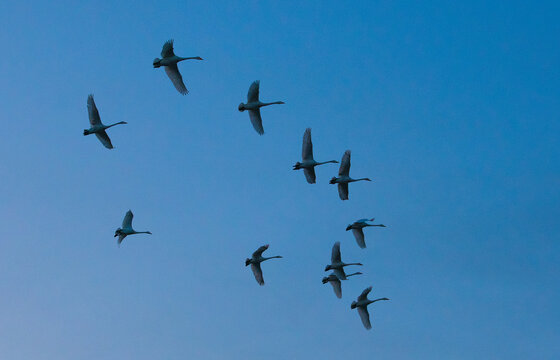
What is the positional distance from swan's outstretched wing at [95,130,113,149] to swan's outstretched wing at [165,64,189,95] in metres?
6.15

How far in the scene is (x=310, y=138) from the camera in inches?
3354

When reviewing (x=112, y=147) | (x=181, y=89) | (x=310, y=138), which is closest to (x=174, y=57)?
(x=181, y=89)

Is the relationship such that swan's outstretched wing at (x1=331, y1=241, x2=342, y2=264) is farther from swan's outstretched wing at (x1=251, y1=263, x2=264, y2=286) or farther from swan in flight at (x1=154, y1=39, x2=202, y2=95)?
swan in flight at (x1=154, y1=39, x2=202, y2=95)

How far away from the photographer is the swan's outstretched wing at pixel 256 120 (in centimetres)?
8019

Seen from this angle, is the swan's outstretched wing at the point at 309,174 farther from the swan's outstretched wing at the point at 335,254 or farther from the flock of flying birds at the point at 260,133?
the swan's outstretched wing at the point at 335,254

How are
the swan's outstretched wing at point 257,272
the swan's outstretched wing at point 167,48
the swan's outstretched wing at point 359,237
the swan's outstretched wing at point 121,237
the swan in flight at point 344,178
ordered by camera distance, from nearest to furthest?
the swan's outstretched wing at point 167,48
the swan's outstretched wing at point 121,237
the swan's outstretched wing at point 257,272
the swan in flight at point 344,178
the swan's outstretched wing at point 359,237

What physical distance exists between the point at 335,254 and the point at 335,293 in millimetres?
3319

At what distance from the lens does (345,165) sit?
88.4m

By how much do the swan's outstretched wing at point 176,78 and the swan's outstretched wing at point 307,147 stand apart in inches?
489

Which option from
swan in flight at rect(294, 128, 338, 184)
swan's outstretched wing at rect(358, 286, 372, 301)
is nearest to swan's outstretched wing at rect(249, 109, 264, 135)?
swan in flight at rect(294, 128, 338, 184)

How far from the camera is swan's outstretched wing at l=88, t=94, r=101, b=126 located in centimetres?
7700

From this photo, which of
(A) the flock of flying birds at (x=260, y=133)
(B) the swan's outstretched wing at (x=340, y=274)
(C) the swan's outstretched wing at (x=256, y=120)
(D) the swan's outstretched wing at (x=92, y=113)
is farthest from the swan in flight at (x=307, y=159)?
(D) the swan's outstretched wing at (x=92, y=113)

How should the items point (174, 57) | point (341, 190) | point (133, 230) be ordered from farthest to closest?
point (341, 190) → point (133, 230) → point (174, 57)

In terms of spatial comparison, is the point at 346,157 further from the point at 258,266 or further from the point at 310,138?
the point at 258,266
